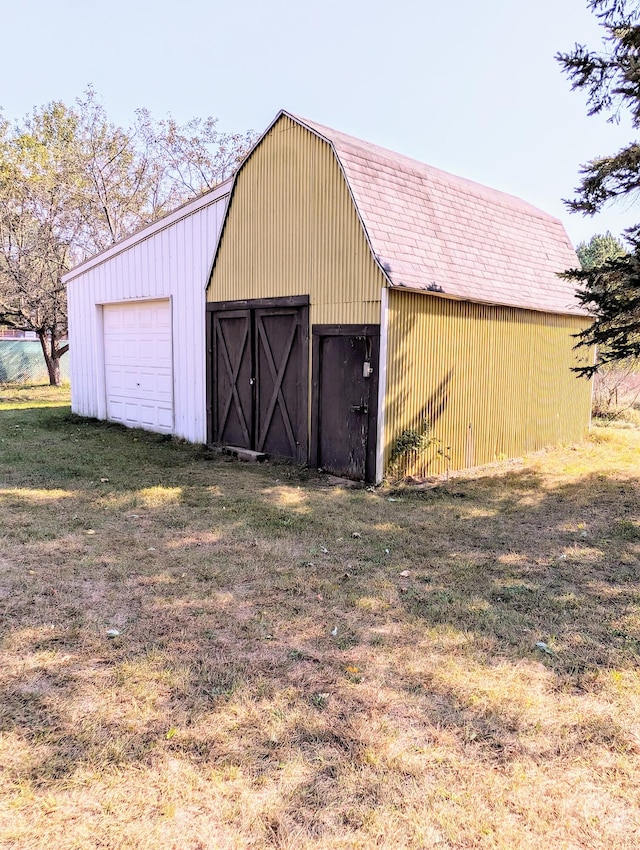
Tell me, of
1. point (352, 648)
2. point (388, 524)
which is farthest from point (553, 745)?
point (388, 524)

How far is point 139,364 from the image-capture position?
11805 millimetres

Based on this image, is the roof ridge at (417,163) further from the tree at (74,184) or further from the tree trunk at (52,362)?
the tree trunk at (52,362)

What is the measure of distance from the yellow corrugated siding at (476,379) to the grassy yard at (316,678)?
207cm

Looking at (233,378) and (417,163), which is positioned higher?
(417,163)

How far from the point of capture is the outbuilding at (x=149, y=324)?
10.2 metres

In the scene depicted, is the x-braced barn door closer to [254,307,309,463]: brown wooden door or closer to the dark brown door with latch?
[254,307,309,463]: brown wooden door

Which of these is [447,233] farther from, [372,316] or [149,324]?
[149,324]

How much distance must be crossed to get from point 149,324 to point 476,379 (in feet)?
21.9

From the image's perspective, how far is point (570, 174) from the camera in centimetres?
722

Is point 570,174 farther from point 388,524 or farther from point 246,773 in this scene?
point 246,773

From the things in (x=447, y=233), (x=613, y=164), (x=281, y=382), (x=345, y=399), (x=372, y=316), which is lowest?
(x=345, y=399)

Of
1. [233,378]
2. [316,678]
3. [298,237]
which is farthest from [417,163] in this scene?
[316,678]

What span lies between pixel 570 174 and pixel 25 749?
802 cm

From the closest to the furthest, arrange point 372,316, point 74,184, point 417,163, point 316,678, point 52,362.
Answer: point 316,678 → point 372,316 → point 417,163 → point 74,184 → point 52,362
